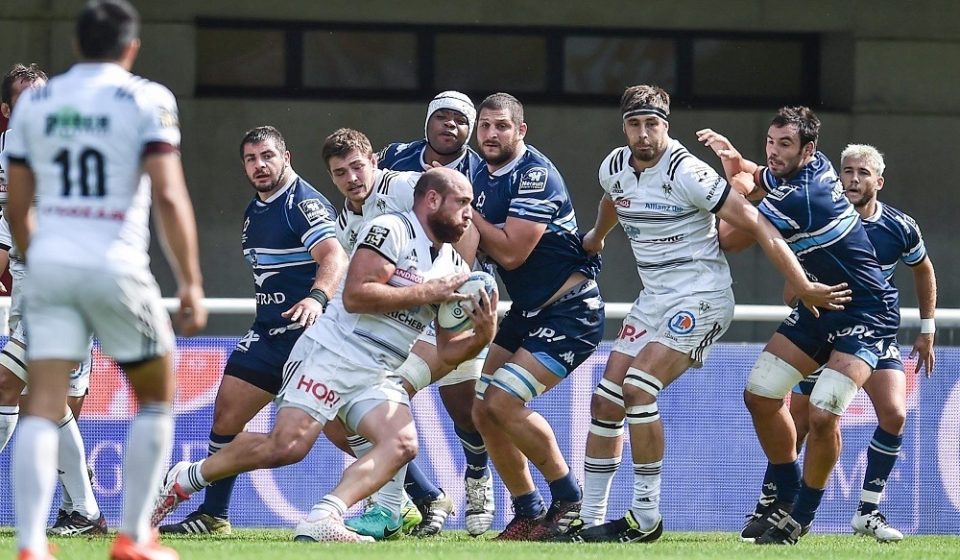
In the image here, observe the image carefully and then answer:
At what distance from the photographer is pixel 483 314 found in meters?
6.68

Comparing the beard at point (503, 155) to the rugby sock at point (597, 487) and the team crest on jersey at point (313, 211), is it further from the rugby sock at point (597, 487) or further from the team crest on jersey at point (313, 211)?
the rugby sock at point (597, 487)

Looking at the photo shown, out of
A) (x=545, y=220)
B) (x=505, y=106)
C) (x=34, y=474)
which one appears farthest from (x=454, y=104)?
(x=34, y=474)

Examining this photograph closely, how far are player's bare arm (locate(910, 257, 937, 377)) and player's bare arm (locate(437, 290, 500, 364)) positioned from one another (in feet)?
10.3

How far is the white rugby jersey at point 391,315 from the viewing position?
21.9ft

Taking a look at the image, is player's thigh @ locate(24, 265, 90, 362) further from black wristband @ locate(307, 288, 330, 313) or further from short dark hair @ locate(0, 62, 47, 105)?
short dark hair @ locate(0, 62, 47, 105)

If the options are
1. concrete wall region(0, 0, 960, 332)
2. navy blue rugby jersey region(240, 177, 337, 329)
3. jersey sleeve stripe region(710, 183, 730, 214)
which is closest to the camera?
jersey sleeve stripe region(710, 183, 730, 214)

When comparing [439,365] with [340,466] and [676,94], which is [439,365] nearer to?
[340,466]

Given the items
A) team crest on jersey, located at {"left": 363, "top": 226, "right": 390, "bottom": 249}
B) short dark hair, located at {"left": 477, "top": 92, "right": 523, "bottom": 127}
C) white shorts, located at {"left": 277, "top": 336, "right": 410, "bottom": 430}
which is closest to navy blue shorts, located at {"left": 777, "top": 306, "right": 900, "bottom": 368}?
short dark hair, located at {"left": 477, "top": 92, "right": 523, "bottom": 127}

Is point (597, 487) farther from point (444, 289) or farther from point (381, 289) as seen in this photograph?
point (381, 289)

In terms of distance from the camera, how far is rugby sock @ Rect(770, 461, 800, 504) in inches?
312

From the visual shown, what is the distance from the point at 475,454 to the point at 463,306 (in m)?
1.75

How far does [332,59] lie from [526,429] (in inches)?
280

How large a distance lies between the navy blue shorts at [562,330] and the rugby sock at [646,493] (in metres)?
0.65

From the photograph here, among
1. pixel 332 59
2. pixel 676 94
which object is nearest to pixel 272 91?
pixel 332 59
